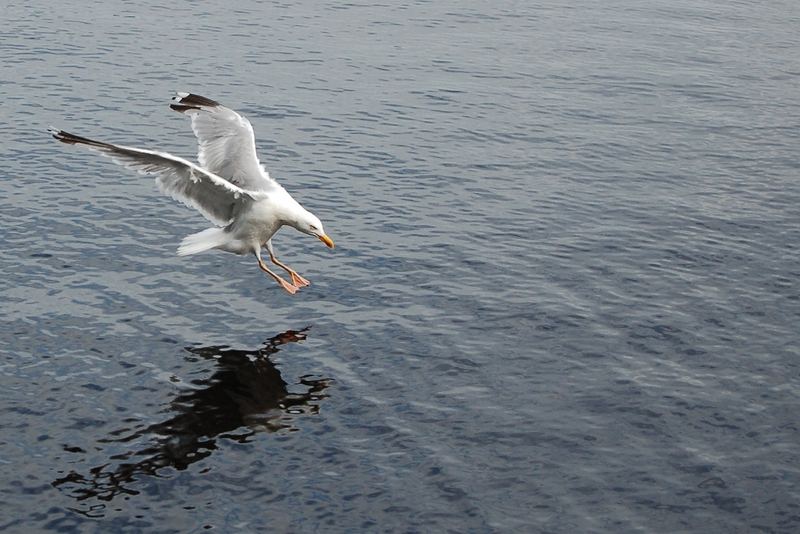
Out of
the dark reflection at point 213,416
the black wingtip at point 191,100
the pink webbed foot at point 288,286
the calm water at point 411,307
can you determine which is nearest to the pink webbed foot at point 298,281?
the pink webbed foot at point 288,286

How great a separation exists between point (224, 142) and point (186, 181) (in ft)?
8.37

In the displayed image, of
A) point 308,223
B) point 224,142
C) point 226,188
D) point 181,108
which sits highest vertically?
point 181,108

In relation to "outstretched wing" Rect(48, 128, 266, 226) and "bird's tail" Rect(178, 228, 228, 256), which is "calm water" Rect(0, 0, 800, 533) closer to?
"bird's tail" Rect(178, 228, 228, 256)

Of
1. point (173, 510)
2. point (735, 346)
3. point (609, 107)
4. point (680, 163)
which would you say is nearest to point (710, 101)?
point (609, 107)

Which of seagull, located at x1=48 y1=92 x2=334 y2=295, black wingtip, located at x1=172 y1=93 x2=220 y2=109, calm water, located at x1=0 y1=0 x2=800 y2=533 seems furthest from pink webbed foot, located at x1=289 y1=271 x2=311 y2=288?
Answer: black wingtip, located at x1=172 y1=93 x2=220 y2=109

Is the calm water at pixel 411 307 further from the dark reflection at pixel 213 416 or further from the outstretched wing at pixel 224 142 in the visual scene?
the outstretched wing at pixel 224 142

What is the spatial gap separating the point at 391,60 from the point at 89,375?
91.8 feet

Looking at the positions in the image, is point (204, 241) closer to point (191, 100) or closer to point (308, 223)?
point (308, 223)

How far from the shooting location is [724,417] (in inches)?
853

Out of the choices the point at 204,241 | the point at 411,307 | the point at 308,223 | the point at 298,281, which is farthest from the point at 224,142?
the point at 411,307

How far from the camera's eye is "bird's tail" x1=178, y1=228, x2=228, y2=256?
78.3ft

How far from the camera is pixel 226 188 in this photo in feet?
75.4

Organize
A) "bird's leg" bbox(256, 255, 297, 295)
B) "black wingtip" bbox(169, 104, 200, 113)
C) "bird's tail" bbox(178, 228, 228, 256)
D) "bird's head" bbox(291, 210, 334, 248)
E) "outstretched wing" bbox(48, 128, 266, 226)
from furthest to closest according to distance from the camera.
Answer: "black wingtip" bbox(169, 104, 200, 113)
"bird's leg" bbox(256, 255, 297, 295)
"bird's tail" bbox(178, 228, 228, 256)
"bird's head" bbox(291, 210, 334, 248)
"outstretched wing" bbox(48, 128, 266, 226)

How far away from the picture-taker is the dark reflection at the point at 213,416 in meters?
18.7
